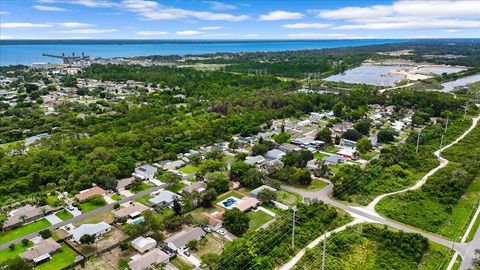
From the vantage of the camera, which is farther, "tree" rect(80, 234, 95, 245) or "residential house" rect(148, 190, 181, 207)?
"residential house" rect(148, 190, 181, 207)

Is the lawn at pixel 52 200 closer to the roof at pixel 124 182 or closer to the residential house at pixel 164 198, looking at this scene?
the roof at pixel 124 182

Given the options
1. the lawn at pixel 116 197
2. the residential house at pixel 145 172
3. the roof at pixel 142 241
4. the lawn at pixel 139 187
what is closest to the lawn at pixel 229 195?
the lawn at pixel 139 187

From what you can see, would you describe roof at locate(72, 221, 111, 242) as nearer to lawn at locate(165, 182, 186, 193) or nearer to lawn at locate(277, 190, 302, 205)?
lawn at locate(165, 182, 186, 193)

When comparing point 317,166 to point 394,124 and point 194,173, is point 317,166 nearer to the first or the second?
point 194,173

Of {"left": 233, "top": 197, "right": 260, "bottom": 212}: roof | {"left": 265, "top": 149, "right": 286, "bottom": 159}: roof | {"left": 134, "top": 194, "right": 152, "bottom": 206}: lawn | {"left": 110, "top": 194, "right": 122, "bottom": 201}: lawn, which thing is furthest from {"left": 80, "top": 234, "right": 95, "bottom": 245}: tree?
{"left": 265, "top": 149, "right": 286, "bottom": 159}: roof

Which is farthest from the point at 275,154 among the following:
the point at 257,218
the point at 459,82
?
the point at 459,82

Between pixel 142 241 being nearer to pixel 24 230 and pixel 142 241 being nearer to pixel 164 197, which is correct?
pixel 164 197

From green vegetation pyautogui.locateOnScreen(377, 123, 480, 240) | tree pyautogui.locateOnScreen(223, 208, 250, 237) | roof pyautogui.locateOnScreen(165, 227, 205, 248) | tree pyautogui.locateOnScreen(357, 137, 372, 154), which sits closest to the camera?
roof pyautogui.locateOnScreen(165, 227, 205, 248)
